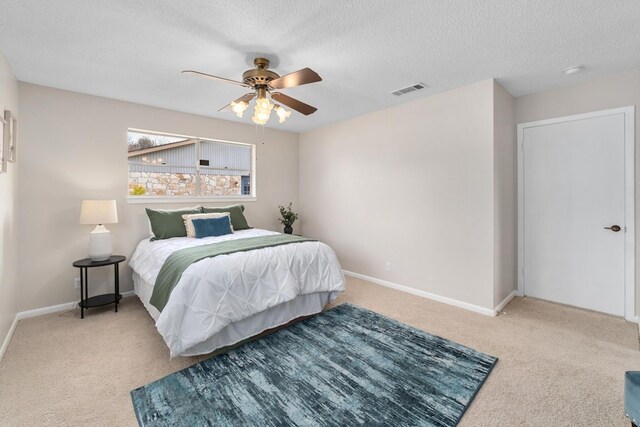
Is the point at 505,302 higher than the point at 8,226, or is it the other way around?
the point at 8,226

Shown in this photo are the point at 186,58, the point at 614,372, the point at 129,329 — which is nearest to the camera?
the point at 614,372

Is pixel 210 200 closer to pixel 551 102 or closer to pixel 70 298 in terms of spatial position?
pixel 70 298

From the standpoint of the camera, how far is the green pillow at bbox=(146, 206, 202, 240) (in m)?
3.65

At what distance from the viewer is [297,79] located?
2.27 meters

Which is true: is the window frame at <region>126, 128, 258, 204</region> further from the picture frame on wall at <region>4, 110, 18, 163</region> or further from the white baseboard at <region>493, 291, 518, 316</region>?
the white baseboard at <region>493, 291, 518, 316</region>

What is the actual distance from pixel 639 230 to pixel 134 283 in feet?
19.0

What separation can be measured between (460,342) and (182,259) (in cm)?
262

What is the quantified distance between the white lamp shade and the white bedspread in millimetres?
530

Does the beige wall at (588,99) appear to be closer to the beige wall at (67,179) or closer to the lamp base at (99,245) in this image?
the beige wall at (67,179)

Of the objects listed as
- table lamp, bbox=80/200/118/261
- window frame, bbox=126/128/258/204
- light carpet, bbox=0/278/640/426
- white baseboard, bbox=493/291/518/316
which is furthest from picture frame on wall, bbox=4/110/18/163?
white baseboard, bbox=493/291/518/316

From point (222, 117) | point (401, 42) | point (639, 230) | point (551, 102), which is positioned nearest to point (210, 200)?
point (222, 117)

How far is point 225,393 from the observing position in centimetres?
193

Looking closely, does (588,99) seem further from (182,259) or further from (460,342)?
(182,259)

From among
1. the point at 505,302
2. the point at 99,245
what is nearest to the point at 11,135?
the point at 99,245
